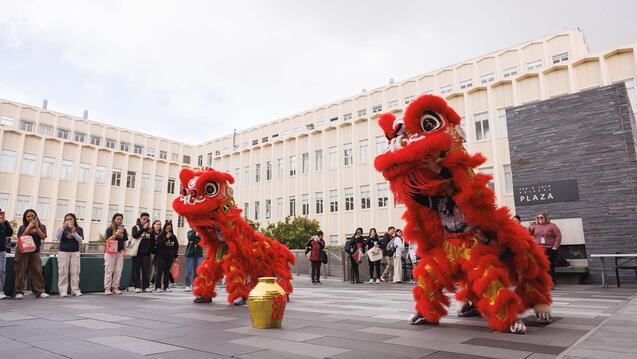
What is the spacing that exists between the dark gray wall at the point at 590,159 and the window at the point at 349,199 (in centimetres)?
1665

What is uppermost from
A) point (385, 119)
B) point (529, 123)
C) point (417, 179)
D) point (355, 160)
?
point (355, 160)

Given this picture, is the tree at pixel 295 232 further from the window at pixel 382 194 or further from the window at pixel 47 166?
the window at pixel 47 166

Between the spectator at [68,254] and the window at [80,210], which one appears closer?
the spectator at [68,254]

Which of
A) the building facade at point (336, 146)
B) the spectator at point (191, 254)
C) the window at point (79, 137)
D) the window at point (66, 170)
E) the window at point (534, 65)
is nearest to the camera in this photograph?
the spectator at point (191, 254)

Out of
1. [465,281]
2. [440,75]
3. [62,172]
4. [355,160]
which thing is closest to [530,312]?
[465,281]

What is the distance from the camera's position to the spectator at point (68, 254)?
28.0 ft

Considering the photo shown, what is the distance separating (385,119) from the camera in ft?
15.2

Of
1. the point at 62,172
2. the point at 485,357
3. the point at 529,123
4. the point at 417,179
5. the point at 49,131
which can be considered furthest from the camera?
the point at 49,131

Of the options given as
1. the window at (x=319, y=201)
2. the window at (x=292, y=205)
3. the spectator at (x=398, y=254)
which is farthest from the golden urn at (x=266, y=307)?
the window at (x=292, y=205)

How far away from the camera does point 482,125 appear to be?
23516 millimetres

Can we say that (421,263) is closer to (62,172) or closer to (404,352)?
(404,352)

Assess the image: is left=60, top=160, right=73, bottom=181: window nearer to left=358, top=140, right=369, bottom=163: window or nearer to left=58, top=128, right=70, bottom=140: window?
left=58, top=128, right=70, bottom=140: window

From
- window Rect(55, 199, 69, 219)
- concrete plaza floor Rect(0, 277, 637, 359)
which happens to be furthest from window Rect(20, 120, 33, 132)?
concrete plaza floor Rect(0, 277, 637, 359)

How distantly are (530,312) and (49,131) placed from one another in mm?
42408
